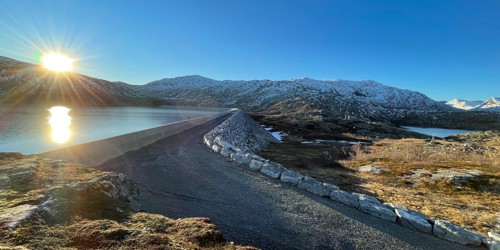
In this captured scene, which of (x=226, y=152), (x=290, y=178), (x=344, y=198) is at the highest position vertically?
(x=226, y=152)

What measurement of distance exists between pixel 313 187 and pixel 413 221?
393 centimetres

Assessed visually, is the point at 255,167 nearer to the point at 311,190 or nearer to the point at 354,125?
the point at 311,190

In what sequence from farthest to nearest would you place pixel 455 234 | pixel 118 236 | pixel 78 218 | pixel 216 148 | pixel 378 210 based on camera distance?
pixel 216 148 < pixel 378 210 < pixel 455 234 < pixel 78 218 < pixel 118 236

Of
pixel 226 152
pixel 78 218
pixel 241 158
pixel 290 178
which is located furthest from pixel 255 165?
pixel 78 218

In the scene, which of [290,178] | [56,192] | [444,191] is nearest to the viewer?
[56,192]

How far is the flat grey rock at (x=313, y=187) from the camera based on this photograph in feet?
38.7

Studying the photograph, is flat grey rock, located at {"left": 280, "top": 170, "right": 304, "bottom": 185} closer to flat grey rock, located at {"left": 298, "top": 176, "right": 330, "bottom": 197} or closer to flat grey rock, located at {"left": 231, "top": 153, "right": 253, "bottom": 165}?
flat grey rock, located at {"left": 298, "top": 176, "right": 330, "bottom": 197}

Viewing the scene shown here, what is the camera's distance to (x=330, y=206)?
34.5ft

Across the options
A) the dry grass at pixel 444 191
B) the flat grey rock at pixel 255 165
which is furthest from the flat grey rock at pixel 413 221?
the flat grey rock at pixel 255 165

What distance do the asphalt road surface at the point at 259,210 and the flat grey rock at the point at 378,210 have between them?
0.29m

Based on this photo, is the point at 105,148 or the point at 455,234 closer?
the point at 455,234

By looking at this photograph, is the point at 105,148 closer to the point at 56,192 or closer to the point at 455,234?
the point at 56,192

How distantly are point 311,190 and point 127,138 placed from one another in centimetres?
1086

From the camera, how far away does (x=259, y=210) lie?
9523mm
